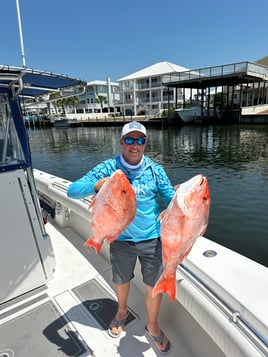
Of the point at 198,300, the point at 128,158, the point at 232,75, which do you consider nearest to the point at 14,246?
the point at 128,158

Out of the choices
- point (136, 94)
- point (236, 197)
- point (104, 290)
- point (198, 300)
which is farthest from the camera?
point (136, 94)

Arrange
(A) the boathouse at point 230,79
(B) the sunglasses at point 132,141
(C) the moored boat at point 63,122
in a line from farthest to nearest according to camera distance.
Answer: (C) the moored boat at point 63,122 < (A) the boathouse at point 230,79 < (B) the sunglasses at point 132,141

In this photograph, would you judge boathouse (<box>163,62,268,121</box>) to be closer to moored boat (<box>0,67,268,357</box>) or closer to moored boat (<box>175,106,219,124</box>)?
moored boat (<box>175,106,219,124</box>)

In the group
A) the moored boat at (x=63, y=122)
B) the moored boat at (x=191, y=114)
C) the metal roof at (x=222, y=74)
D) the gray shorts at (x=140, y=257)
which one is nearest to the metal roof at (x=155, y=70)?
the moored boat at (x=63, y=122)

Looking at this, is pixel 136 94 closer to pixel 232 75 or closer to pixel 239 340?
pixel 232 75

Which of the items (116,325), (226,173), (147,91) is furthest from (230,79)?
(116,325)

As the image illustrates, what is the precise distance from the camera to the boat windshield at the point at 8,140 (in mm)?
2541

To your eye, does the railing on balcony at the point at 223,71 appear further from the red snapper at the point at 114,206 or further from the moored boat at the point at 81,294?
the red snapper at the point at 114,206

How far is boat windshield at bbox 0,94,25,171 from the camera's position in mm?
2541

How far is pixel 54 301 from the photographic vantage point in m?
2.62

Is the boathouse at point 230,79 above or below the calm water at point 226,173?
above

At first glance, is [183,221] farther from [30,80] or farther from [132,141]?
[30,80]

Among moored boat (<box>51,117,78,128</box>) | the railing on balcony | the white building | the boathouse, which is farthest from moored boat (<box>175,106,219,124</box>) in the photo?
moored boat (<box>51,117,78,128</box>)

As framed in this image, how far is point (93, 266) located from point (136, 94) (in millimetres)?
55103
